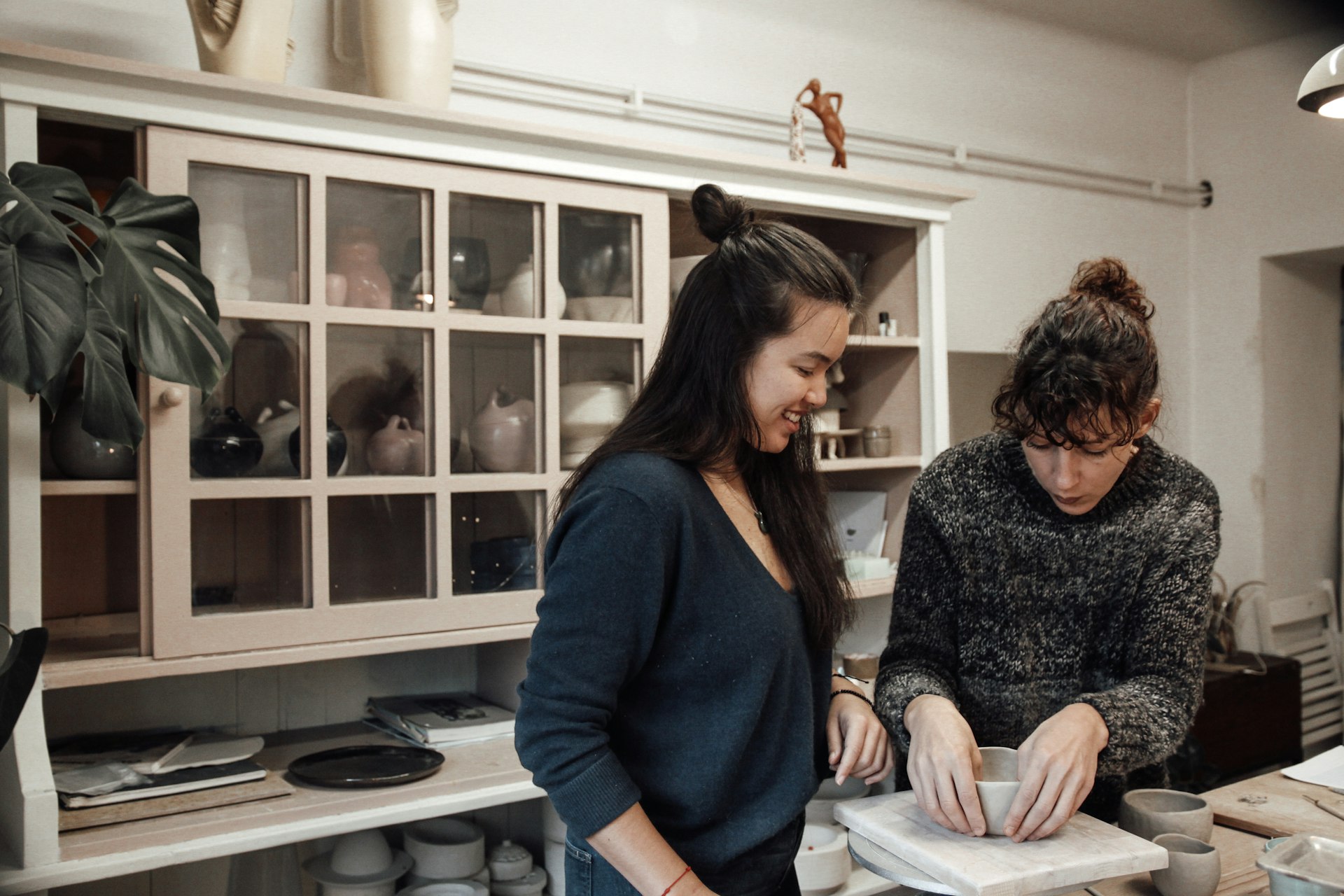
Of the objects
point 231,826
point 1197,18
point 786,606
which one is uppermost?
point 1197,18

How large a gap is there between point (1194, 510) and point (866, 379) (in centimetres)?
138

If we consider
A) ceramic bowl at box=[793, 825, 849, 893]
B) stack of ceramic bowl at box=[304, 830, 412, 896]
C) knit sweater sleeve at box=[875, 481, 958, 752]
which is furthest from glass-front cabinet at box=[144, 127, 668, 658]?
knit sweater sleeve at box=[875, 481, 958, 752]

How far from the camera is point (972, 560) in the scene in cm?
132

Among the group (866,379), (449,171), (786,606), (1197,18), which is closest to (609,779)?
(786,606)

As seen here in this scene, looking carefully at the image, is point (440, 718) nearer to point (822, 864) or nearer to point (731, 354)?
point (822, 864)

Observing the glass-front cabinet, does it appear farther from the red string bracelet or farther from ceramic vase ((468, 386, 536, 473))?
the red string bracelet

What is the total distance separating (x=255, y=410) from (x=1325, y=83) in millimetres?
1592

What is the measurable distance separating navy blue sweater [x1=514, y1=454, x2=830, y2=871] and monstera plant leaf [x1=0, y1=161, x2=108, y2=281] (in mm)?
890

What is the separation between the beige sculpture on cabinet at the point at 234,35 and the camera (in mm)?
1748

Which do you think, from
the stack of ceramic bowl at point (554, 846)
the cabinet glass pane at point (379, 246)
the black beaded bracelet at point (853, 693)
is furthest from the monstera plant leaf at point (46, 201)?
the stack of ceramic bowl at point (554, 846)

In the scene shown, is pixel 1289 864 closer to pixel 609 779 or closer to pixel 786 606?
pixel 786 606

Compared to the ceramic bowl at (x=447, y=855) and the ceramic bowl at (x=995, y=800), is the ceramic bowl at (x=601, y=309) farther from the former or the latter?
the ceramic bowl at (x=995, y=800)

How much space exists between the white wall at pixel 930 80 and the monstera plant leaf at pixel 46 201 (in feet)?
2.12

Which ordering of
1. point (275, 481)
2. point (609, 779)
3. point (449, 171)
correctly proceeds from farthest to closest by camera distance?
point (449, 171) → point (275, 481) → point (609, 779)
